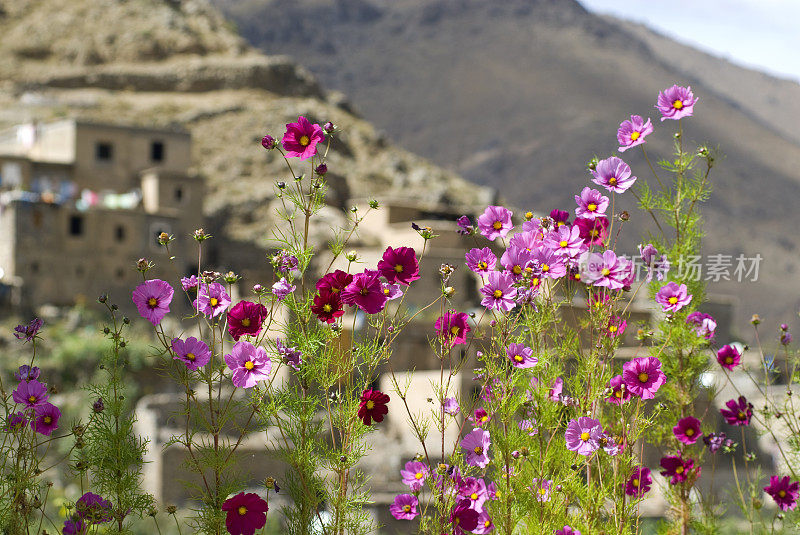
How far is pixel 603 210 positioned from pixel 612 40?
14516cm

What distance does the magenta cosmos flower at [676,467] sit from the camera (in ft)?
11.8

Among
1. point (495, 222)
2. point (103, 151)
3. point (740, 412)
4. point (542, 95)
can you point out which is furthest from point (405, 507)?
point (542, 95)

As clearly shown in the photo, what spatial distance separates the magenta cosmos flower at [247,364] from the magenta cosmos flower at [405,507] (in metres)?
0.81

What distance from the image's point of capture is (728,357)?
3.88 m

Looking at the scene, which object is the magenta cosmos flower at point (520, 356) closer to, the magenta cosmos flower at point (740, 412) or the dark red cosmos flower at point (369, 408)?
the dark red cosmos flower at point (369, 408)

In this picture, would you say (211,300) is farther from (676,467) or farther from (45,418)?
(676,467)

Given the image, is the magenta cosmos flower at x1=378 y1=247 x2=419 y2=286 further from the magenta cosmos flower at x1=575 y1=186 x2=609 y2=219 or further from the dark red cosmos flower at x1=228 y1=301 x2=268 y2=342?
the magenta cosmos flower at x1=575 y1=186 x2=609 y2=219

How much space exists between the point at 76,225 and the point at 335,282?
93.1ft

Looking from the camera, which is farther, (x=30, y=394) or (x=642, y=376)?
(x=642, y=376)

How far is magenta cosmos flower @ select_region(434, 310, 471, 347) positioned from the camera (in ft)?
10.4

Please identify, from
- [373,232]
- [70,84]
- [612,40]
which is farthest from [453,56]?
[373,232]

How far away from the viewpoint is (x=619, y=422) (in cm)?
364

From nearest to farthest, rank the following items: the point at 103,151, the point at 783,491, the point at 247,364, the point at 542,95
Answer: the point at 247,364
the point at 783,491
the point at 103,151
the point at 542,95

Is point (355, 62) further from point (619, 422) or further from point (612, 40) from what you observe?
point (619, 422)
